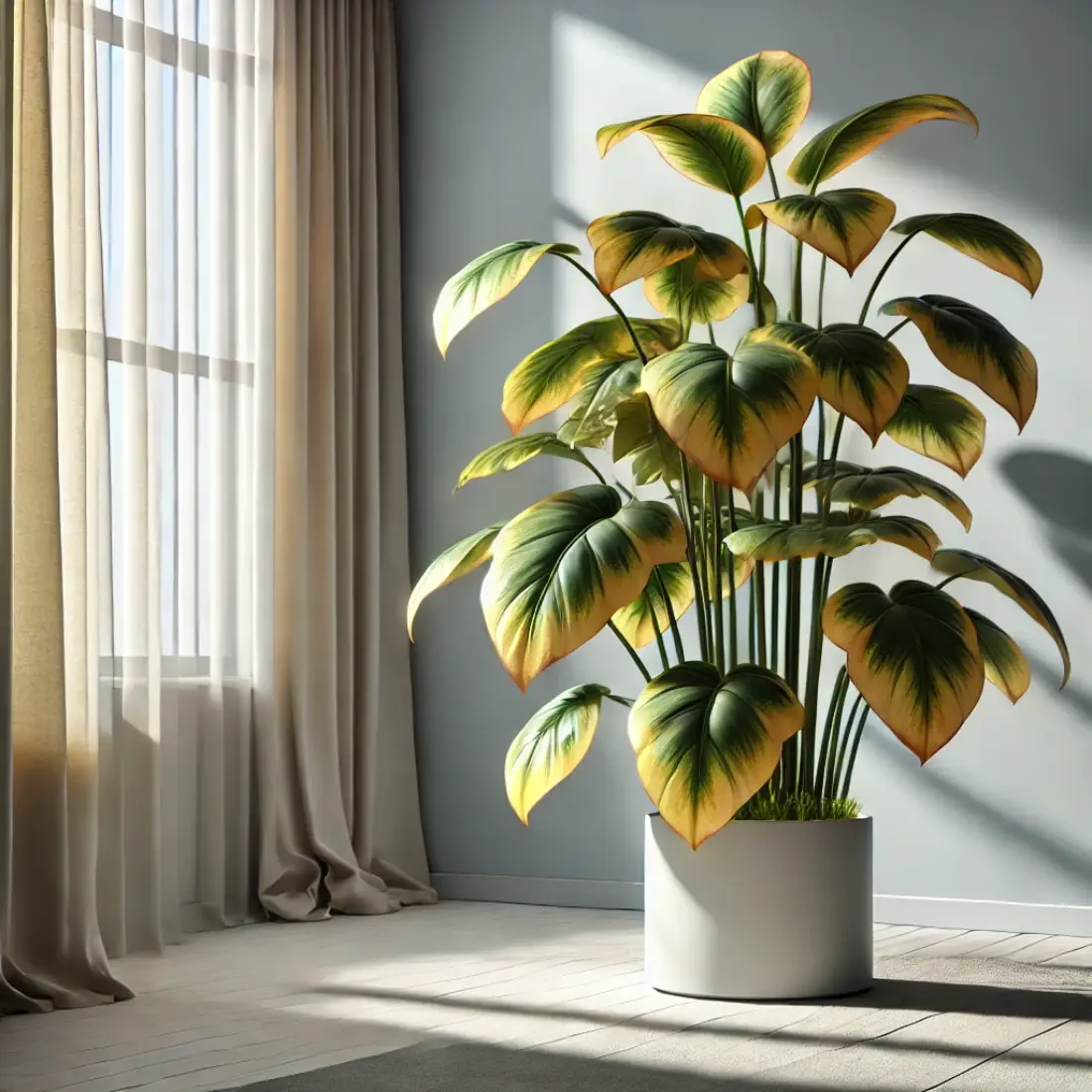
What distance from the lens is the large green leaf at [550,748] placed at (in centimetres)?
260

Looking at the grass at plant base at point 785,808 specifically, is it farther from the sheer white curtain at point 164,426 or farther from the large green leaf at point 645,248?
the sheer white curtain at point 164,426

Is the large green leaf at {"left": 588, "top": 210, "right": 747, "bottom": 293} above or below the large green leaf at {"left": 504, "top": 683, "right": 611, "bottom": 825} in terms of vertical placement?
above

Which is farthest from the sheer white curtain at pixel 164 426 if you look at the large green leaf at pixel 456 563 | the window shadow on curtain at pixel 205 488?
the large green leaf at pixel 456 563

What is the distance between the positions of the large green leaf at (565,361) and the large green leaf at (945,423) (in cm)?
A: 47

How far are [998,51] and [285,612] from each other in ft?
6.55

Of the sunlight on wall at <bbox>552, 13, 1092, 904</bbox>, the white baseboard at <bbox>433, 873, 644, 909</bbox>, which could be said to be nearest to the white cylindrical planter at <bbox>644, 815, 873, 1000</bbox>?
the sunlight on wall at <bbox>552, 13, 1092, 904</bbox>

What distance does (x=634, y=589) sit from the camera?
2326 mm

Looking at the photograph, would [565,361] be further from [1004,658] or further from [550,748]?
[1004,658]

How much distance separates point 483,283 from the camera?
2.65 metres

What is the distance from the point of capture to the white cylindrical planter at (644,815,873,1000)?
8.35 feet

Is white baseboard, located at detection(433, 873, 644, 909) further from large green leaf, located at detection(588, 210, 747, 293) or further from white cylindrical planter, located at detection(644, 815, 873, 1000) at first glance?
large green leaf, located at detection(588, 210, 747, 293)

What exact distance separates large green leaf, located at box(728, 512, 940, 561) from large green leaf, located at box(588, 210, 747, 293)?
0.43 m

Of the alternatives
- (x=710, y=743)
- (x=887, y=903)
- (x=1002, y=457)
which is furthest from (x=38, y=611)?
(x=1002, y=457)

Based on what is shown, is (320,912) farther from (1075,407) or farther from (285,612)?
(1075,407)
